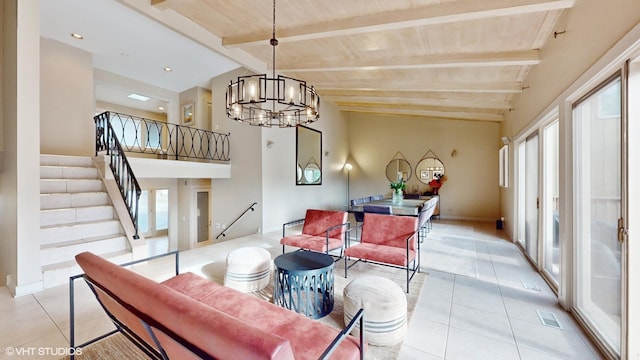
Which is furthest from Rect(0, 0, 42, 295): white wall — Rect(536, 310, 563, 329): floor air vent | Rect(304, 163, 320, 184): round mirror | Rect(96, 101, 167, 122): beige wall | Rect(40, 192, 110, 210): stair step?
Rect(96, 101, 167, 122): beige wall

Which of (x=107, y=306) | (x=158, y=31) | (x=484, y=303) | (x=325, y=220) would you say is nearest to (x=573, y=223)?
(x=484, y=303)

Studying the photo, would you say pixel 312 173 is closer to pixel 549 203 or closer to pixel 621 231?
pixel 549 203

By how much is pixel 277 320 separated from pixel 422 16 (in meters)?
3.31

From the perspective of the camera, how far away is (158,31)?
4.68m

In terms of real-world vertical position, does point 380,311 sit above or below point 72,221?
below

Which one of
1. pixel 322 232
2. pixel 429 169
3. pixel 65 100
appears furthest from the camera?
pixel 429 169

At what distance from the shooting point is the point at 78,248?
11.4ft

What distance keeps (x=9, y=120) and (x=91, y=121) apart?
3.34 meters

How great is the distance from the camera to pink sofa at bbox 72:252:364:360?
36.3 inches

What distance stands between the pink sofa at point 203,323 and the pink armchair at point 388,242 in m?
1.66

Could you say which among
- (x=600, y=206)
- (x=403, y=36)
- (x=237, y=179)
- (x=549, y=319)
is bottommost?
(x=549, y=319)

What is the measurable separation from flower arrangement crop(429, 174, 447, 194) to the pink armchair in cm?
526

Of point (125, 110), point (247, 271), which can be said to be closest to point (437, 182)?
Answer: point (247, 271)

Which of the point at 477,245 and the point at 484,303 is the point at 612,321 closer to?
the point at 484,303
